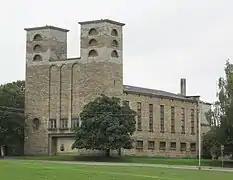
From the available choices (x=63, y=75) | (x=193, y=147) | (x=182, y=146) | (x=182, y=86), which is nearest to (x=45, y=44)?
(x=63, y=75)

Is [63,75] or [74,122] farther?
[63,75]

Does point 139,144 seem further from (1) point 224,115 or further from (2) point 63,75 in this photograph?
(1) point 224,115

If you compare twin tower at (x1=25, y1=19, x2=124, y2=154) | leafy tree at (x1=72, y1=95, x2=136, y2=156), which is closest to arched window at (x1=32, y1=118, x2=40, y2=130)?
twin tower at (x1=25, y1=19, x2=124, y2=154)

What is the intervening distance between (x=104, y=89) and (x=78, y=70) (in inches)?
212

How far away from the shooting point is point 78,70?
9975 centimetres

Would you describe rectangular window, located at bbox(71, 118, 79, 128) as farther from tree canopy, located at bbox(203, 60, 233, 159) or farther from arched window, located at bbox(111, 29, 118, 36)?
tree canopy, located at bbox(203, 60, 233, 159)

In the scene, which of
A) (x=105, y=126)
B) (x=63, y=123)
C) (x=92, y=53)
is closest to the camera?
(x=105, y=126)

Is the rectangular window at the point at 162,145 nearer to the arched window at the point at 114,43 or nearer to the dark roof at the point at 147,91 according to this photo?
the dark roof at the point at 147,91

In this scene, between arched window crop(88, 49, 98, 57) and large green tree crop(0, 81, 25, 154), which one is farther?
arched window crop(88, 49, 98, 57)

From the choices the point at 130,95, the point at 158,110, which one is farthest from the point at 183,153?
the point at 130,95

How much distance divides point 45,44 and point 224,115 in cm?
3019

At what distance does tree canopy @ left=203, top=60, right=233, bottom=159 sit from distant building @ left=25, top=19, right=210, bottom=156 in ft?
51.3

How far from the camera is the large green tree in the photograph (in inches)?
3858

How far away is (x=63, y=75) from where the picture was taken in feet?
333
